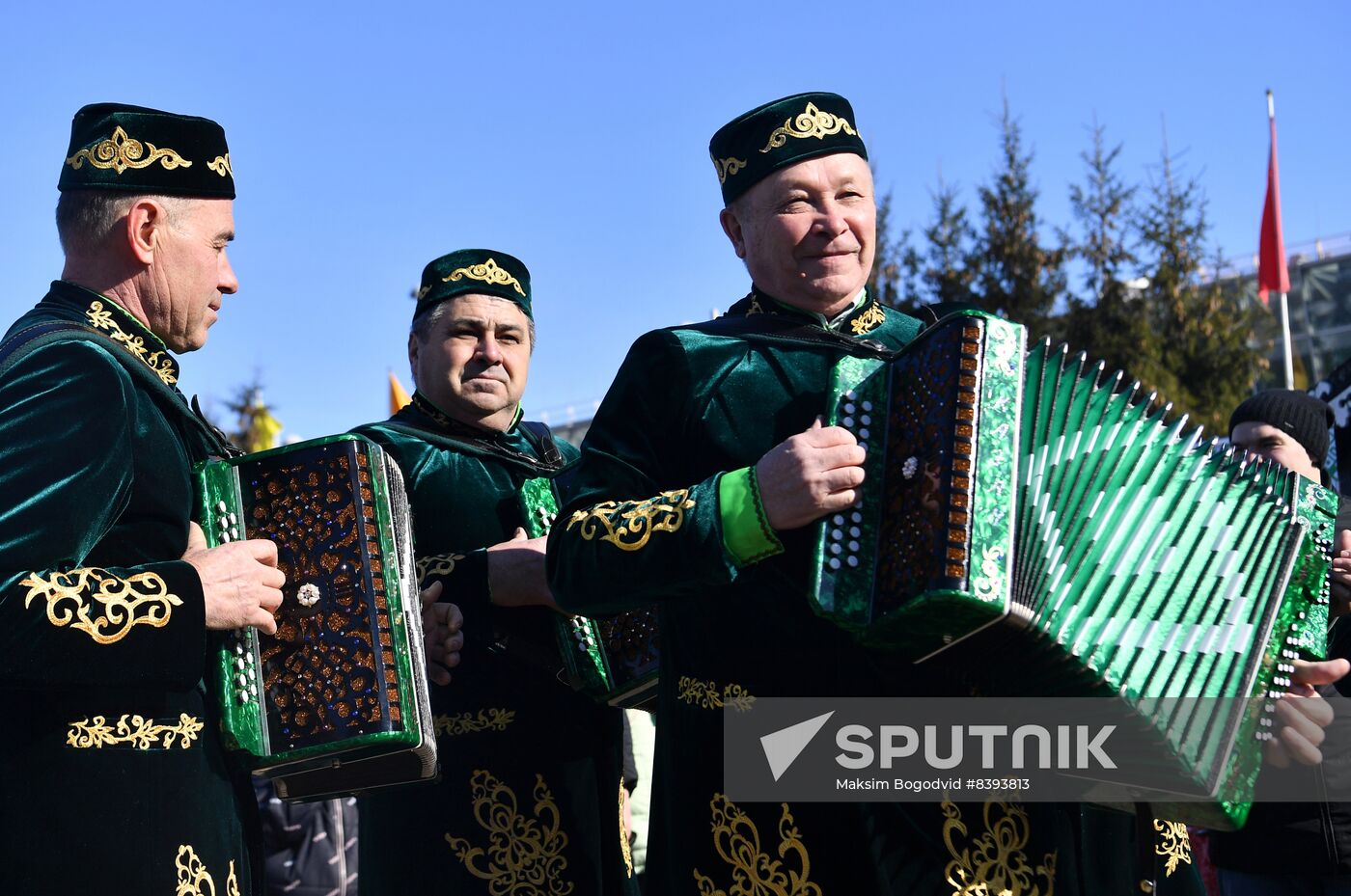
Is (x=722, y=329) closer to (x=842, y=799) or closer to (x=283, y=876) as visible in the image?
(x=842, y=799)

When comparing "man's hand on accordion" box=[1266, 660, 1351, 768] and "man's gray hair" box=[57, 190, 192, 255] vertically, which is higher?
"man's gray hair" box=[57, 190, 192, 255]

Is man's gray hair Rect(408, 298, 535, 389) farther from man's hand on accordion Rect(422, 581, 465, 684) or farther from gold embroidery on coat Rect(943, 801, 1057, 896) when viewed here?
gold embroidery on coat Rect(943, 801, 1057, 896)

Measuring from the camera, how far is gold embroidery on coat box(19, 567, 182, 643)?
2758mm

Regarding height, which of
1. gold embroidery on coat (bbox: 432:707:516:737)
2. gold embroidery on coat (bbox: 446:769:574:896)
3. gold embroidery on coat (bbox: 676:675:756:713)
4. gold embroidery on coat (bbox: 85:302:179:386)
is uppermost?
gold embroidery on coat (bbox: 85:302:179:386)

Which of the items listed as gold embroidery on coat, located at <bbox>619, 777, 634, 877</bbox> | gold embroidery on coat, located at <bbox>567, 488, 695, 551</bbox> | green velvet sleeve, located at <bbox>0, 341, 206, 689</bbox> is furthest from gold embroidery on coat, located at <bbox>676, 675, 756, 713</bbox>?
gold embroidery on coat, located at <bbox>619, 777, 634, 877</bbox>

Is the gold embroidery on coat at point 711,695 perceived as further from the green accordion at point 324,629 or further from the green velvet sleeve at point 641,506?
the green accordion at point 324,629

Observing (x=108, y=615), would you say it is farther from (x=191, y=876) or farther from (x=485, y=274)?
(x=485, y=274)

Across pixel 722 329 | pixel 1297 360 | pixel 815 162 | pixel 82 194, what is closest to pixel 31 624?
pixel 82 194

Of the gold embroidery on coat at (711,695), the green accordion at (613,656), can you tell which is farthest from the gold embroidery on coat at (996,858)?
the green accordion at (613,656)

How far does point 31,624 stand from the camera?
2732 mm

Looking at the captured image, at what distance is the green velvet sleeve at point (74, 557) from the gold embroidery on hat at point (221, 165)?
2.21 ft

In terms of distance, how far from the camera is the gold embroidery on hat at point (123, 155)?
338 cm

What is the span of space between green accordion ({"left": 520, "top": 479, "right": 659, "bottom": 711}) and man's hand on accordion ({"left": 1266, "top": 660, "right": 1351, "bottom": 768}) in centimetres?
151

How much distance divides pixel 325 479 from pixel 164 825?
2.48ft
